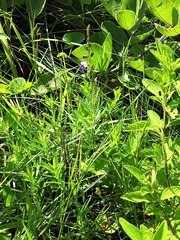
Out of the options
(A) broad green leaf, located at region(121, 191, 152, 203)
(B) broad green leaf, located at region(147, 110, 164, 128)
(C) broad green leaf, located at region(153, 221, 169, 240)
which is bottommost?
(A) broad green leaf, located at region(121, 191, 152, 203)

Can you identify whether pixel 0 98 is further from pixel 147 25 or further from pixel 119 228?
pixel 147 25

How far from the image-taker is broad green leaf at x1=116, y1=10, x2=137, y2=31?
56.7 inches

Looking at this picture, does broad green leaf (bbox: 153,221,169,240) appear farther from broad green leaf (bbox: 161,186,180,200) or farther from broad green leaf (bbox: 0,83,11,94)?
broad green leaf (bbox: 0,83,11,94)

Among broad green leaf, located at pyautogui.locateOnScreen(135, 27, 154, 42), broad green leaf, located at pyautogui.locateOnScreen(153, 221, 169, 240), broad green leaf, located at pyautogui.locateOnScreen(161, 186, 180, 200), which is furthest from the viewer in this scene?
broad green leaf, located at pyautogui.locateOnScreen(135, 27, 154, 42)

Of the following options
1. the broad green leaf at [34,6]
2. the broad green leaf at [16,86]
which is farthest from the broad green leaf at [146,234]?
the broad green leaf at [34,6]

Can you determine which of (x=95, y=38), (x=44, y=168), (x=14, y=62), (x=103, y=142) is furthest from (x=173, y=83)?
(x=14, y=62)

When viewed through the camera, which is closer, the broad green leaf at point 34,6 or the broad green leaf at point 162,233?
the broad green leaf at point 162,233

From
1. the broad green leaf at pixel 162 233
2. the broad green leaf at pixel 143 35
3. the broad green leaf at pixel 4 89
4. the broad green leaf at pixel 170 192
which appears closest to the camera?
the broad green leaf at pixel 162 233

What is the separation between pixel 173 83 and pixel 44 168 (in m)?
0.37

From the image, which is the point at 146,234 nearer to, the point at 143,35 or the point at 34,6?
the point at 143,35

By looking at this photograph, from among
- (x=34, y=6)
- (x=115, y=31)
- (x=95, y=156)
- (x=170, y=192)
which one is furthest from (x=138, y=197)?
(x=34, y=6)

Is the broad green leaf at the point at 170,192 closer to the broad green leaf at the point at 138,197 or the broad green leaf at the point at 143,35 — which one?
the broad green leaf at the point at 138,197

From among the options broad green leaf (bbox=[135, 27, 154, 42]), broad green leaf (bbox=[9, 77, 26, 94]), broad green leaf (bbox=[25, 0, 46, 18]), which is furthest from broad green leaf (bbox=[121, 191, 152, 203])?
broad green leaf (bbox=[25, 0, 46, 18])

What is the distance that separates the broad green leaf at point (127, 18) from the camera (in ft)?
4.72
